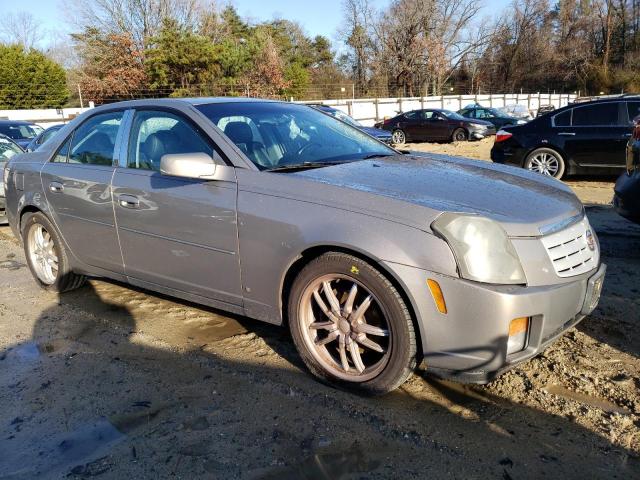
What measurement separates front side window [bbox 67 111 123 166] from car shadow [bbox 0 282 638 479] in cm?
143

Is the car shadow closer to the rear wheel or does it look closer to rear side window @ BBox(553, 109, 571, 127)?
rear side window @ BBox(553, 109, 571, 127)

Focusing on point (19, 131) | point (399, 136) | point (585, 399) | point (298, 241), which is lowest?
point (585, 399)

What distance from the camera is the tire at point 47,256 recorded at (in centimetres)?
456

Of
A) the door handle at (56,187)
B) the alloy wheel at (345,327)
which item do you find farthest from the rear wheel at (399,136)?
the alloy wheel at (345,327)

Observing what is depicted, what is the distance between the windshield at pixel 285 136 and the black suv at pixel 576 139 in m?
6.41

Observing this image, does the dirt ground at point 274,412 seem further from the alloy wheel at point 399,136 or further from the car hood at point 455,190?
the alloy wheel at point 399,136

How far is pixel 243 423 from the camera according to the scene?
270cm

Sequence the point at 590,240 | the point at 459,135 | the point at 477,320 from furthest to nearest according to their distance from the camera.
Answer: the point at 459,135 < the point at 590,240 < the point at 477,320

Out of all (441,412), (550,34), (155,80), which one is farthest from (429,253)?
(550,34)

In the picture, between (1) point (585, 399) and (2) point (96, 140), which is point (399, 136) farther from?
(1) point (585, 399)

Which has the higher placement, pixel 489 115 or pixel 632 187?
pixel 489 115

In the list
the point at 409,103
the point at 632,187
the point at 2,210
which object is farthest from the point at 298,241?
the point at 409,103

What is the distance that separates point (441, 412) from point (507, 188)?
4.38 feet

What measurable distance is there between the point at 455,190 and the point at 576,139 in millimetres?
Answer: 7398
